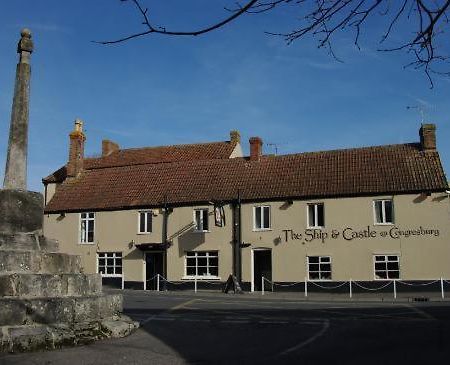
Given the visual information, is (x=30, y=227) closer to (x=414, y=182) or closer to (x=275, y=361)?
(x=275, y=361)

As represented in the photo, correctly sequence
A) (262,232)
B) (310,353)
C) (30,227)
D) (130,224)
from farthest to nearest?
(130,224), (262,232), (30,227), (310,353)

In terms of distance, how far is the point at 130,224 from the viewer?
117ft

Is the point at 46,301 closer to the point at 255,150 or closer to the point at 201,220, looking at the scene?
the point at 201,220

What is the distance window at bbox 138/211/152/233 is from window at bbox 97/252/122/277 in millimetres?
2139

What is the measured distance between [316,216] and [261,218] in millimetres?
3211

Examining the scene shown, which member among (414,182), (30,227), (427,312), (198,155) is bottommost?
(427,312)

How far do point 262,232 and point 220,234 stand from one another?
255 cm

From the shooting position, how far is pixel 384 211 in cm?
3088

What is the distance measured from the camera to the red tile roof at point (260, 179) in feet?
104

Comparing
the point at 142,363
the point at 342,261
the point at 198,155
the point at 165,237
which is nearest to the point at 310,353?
the point at 142,363

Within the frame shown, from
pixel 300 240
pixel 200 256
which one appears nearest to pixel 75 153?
pixel 200 256

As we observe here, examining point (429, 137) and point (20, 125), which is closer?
point (20, 125)

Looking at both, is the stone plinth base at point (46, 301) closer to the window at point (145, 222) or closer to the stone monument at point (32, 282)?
the stone monument at point (32, 282)

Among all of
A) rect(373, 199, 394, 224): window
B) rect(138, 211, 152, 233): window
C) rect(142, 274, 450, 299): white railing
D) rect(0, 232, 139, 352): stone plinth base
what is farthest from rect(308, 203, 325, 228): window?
rect(0, 232, 139, 352): stone plinth base
